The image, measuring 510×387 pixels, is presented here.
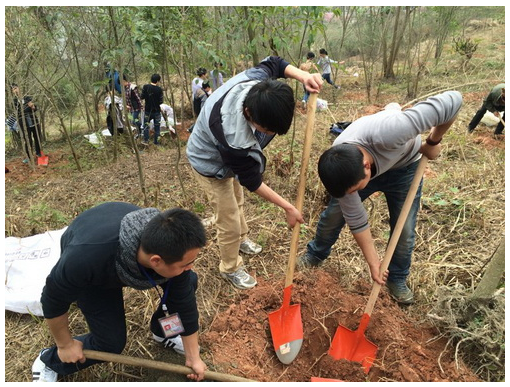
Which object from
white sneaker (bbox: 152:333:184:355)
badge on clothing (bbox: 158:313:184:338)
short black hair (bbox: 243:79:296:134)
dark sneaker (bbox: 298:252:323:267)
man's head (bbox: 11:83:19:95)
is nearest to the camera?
short black hair (bbox: 243:79:296:134)

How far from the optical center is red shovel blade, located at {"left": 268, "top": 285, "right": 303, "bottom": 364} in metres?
2.22

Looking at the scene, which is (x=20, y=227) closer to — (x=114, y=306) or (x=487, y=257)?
(x=114, y=306)

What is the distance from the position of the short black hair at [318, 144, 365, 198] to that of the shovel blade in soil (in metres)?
1.03

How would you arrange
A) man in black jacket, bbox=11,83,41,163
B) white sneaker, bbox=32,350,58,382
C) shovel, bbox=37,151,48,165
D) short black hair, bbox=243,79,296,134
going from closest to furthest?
short black hair, bbox=243,79,296,134
white sneaker, bbox=32,350,58,382
man in black jacket, bbox=11,83,41,163
shovel, bbox=37,151,48,165

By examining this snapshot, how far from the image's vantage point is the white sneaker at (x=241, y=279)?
8.71ft

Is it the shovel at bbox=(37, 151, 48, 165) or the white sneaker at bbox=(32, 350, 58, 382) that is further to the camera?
the shovel at bbox=(37, 151, 48, 165)

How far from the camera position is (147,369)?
209 cm

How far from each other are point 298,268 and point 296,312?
0.48 m

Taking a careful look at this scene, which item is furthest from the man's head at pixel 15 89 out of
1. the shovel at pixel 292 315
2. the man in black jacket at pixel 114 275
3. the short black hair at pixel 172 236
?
the short black hair at pixel 172 236

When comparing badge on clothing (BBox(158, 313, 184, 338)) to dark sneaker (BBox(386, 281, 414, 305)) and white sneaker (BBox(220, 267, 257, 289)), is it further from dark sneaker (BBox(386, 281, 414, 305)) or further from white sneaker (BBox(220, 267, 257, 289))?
dark sneaker (BBox(386, 281, 414, 305))

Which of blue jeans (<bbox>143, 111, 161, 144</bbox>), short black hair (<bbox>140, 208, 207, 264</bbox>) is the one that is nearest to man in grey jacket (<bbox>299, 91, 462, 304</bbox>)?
short black hair (<bbox>140, 208, 207, 264</bbox>)

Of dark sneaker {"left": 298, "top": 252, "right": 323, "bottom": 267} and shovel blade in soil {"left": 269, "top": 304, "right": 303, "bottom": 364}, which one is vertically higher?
dark sneaker {"left": 298, "top": 252, "right": 323, "bottom": 267}

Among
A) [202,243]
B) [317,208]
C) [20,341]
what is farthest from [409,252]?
[20,341]

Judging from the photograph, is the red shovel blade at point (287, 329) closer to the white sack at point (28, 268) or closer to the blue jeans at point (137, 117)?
the white sack at point (28, 268)
